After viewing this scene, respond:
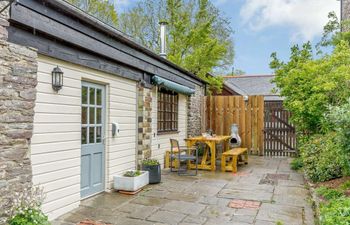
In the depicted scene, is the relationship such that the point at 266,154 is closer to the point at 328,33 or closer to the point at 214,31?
the point at 328,33

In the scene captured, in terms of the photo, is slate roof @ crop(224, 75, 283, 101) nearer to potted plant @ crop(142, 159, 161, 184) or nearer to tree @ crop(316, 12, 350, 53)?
tree @ crop(316, 12, 350, 53)

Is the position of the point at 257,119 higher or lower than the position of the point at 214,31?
lower

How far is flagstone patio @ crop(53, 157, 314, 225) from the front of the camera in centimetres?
429

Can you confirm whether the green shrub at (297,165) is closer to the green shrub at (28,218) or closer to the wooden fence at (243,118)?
the wooden fence at (243,118)

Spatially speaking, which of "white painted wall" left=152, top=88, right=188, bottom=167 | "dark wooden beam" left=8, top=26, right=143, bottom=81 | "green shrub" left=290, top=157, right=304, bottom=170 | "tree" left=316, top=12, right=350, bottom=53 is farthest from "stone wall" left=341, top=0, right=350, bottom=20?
"dark wooden beam" left=8, top=26, right=143, bottom=81

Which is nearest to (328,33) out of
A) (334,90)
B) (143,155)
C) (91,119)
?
(334,90)

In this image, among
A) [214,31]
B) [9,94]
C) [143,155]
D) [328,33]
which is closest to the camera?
[9,94]

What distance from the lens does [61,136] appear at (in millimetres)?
4559

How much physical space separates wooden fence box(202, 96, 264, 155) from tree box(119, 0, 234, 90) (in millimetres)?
2076

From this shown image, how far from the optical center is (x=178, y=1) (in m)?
14.3

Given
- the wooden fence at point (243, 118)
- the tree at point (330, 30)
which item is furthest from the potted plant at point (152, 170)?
the tree at point (330, 30)

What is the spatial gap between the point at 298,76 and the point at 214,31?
30.8ft

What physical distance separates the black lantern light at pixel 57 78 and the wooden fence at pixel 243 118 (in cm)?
767

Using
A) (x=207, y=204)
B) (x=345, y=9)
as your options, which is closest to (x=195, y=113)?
(x=207, y=204)
